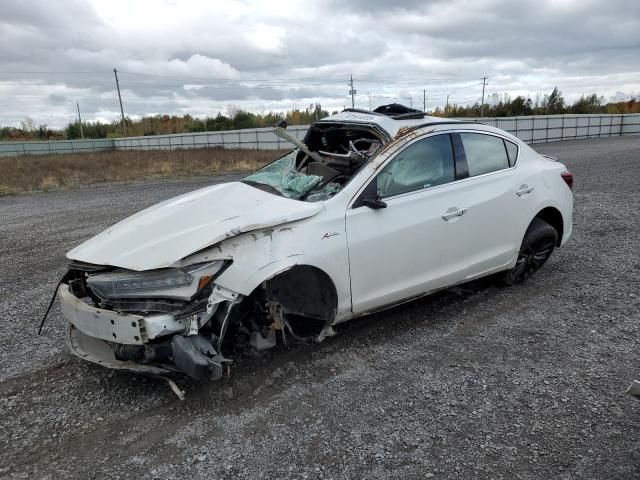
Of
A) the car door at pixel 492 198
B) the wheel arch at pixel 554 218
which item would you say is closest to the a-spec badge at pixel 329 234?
the car door at pixel 492 198

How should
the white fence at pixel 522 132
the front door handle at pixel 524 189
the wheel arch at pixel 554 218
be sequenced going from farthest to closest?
the white fence at pixel 522 132
the wheel arch at pixel 554 218
the front door handle at pixel 524 189

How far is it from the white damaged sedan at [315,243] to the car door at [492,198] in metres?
0.01

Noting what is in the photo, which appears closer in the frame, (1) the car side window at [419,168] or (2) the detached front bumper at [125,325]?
(2) the detached front bumper at [125,325]

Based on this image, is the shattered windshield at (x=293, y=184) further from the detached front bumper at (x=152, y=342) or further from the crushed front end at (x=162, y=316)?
the detached front bumper at (x=152, y=342)

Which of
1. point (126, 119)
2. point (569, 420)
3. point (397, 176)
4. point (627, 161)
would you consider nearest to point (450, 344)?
point (569, 420)

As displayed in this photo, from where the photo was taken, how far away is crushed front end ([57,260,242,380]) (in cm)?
298

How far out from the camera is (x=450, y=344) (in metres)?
3.97

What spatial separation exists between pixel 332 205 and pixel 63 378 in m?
2.35

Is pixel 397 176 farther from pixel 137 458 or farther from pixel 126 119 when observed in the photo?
pixel 126 119

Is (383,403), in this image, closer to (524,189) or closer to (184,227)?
(184,227)

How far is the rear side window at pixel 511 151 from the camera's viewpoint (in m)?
4.84

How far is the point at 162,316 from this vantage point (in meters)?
3.00

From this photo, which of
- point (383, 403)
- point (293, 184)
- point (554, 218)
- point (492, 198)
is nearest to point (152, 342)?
point (383, 403)

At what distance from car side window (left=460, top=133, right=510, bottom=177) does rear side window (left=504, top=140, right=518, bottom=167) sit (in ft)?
0.16
